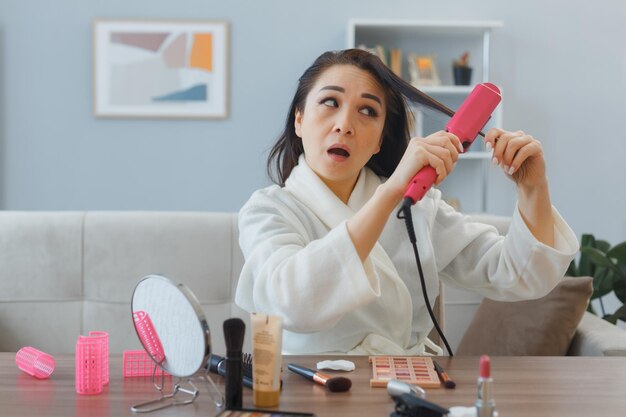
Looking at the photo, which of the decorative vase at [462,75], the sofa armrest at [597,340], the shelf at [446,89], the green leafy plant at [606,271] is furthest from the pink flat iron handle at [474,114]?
the decorative vase at [462,75]

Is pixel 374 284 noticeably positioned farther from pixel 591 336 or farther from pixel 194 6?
pixel 194 6

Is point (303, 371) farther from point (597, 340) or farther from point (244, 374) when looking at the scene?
point (597, 340)

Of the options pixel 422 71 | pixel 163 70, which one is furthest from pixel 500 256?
pixel 163 70

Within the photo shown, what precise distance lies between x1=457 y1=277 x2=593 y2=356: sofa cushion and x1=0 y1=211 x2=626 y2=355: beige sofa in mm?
248

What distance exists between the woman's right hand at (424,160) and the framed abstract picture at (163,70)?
2.81m

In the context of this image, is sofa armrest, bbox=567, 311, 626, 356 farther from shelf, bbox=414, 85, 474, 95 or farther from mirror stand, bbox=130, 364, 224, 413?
shelf, bbox=414, 85, 474, 95

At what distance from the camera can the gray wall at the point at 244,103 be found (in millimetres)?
3922

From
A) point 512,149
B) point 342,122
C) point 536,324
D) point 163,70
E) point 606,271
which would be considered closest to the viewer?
point 512,149

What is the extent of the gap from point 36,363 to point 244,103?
9.44 ft

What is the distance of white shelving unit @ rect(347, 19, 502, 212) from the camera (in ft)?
12.7

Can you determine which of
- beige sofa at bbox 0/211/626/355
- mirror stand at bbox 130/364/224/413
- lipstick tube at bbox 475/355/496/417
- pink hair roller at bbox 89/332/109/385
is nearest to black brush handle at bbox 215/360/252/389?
mirror stand at bbox 130/364/224/413

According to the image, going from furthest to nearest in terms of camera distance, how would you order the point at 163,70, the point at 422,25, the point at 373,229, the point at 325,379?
1. the point at 163,70
2. the point at 422,25
3. the point at 373,229
4. the point at 325,379

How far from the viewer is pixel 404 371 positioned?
3.88ft

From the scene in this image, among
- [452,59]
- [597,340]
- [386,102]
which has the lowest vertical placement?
[597,340]
